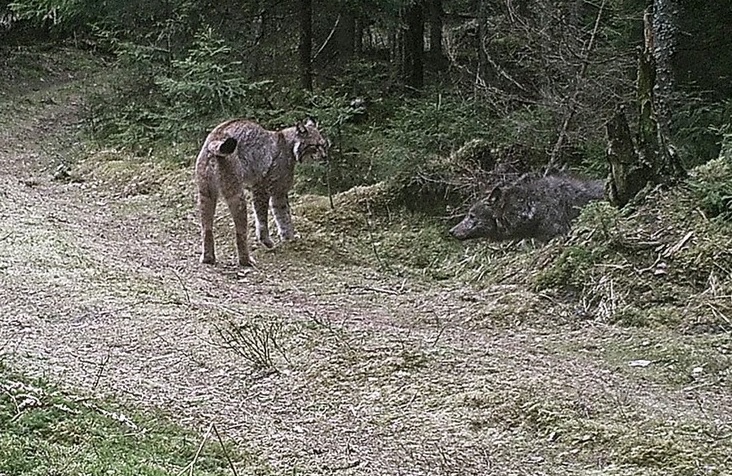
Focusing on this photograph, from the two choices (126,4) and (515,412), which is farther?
(126,4)

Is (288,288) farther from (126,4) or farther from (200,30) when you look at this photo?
(126,4)

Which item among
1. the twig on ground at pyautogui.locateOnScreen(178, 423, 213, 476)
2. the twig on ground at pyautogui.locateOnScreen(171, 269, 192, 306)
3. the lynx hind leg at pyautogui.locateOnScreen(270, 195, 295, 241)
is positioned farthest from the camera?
the lynx hind leg at pyautogui.locateOnScreen(270, 195, 295, 241)

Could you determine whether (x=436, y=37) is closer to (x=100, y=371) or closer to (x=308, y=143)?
(x=308, y=143)

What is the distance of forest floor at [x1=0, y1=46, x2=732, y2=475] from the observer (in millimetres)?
5164

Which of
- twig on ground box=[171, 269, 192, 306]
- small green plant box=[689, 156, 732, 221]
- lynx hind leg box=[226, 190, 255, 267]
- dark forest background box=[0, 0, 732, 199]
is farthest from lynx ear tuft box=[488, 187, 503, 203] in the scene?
twig on ground box=[171, 269, 192, 306]

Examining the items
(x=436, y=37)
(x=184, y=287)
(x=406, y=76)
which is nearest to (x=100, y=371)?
(x=184, y=287)

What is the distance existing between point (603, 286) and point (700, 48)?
5978 millimetres

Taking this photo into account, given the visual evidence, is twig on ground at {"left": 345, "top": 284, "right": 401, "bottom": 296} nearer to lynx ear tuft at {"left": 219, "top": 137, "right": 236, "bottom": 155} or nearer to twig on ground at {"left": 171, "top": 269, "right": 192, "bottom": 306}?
twig on ground at {"left": 171, "top": 269, "right": 192, "bottom": 306}

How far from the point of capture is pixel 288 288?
9445 mm

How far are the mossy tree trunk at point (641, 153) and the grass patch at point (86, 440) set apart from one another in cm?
578

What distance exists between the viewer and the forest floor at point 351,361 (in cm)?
516

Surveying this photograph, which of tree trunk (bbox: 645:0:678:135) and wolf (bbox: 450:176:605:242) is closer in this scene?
wolf (bbox: 450:176:605:242)

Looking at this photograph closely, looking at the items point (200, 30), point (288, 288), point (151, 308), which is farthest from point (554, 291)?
point (200, 30)

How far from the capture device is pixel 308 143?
37.3ft
